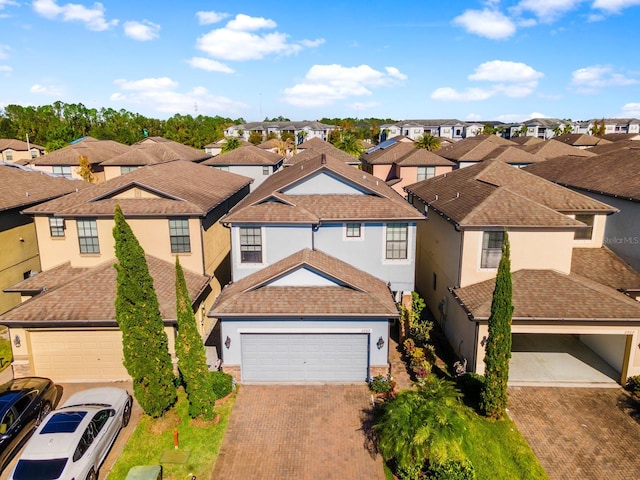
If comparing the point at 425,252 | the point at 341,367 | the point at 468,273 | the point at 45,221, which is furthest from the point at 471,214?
the point at 45,221

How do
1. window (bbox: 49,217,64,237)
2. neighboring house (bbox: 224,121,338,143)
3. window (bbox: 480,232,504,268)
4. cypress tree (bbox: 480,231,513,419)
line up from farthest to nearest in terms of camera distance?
neighboring house (bbox: 224,121,338,143), window (bbox: 49,217,64,237), window (bbox: 480,232,504,268), cypress tree (bbox: 480,231,513,419)

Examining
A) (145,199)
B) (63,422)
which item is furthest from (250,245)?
(63,422)

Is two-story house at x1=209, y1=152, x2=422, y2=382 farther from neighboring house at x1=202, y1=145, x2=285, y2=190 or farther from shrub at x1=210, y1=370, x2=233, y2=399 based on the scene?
neighboring house at x1=202, y1=145, x2=285, y2=190

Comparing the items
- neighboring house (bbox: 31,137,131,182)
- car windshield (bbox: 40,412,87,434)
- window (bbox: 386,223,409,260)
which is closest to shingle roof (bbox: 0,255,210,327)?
car windshield (bbox: 40,412,87,434)

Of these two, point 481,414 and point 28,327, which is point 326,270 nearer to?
point 481,414

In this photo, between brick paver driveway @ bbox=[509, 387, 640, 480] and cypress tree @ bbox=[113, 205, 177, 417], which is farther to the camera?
cypress tree @ bbox=[113, 205, 177, 417]

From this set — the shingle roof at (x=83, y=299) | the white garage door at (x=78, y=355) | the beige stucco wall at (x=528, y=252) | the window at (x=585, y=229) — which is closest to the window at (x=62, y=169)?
the shingle roof at (x=83, y=299)

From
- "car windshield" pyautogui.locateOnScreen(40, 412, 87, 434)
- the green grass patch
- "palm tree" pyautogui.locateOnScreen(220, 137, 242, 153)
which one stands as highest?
"palm tree" pyautogui.locateOnScreen(220, 137, 242, 153)
